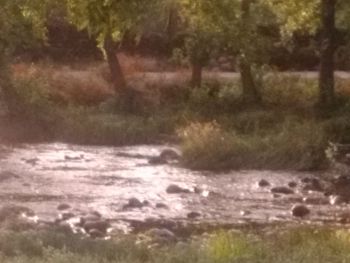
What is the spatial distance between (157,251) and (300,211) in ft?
25.0

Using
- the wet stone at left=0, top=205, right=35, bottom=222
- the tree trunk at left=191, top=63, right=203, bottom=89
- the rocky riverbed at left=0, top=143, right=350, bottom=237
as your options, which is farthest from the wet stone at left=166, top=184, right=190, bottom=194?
the tree trunk at left=191, top=63, right=203, bottom=89

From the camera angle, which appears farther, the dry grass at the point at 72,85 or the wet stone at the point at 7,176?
the dry grass at the point at 72,85

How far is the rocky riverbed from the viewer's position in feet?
60.4

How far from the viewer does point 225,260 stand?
10.7 m

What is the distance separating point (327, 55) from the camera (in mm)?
30531

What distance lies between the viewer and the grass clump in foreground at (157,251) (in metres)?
10.8

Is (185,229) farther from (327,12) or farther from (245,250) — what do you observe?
(327,12)

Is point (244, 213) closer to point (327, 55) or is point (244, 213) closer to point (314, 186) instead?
point (314, 186)

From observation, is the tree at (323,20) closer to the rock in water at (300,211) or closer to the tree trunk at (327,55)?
the tree trunk at (327,55)

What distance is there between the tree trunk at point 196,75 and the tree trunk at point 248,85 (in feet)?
7.12

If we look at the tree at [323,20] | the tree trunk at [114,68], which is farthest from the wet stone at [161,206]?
the tree trunk at [114,68]

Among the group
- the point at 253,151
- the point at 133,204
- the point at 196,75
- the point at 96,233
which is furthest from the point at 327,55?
the point at 96,233

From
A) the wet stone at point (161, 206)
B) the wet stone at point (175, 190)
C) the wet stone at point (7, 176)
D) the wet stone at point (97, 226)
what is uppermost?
the wet stone at point (97, 226)

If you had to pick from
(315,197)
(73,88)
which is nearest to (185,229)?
(315,197)
